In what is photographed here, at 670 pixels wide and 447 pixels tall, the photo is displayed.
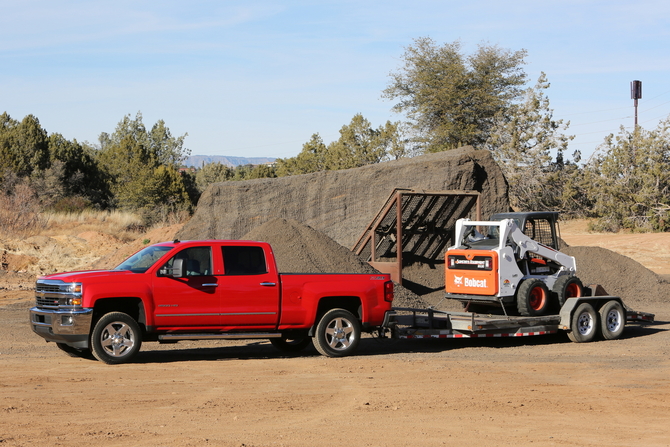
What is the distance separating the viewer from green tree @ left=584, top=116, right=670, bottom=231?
157 ft

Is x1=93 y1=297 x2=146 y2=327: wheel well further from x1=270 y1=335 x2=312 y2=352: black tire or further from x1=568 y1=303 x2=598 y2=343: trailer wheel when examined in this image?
x1=568 y1=303 x2=598 y2=343: trailer wheel

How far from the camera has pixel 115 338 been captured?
1141 centimetres

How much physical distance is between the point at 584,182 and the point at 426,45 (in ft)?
51.6

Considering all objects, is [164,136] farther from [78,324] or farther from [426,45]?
[78,324]

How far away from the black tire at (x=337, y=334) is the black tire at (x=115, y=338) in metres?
2.91

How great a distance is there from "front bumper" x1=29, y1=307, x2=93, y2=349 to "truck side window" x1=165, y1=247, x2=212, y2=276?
1547 mm

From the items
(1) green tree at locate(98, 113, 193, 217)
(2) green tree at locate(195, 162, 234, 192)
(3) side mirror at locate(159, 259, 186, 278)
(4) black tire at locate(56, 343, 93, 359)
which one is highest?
(2) green tree at locate(195, 162, 234, 192)

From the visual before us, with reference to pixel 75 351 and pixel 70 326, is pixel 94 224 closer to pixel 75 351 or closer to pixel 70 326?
pixel 75 351

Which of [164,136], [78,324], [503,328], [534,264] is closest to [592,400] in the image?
[503,328]

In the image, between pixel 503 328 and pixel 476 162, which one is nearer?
pixel 503 328

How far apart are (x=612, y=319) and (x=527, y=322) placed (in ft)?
8.01

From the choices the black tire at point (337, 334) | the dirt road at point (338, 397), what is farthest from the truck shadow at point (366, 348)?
the black tire at point (337, 334)

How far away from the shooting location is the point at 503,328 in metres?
13.6

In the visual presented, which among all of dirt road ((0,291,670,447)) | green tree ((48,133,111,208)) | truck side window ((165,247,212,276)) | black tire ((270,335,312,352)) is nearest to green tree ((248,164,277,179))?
green tree ((48,133,111,208))
